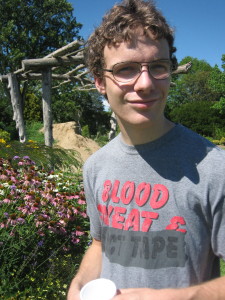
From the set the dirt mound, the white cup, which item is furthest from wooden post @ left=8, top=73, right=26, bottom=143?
the white cup

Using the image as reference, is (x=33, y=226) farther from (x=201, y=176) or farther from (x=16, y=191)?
(x=201, y=176)

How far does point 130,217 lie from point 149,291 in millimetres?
284

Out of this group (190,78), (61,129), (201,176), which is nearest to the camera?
(201,176)

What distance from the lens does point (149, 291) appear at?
2.94 ft

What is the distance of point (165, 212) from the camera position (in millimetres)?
1047

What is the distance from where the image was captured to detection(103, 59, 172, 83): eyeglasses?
1.12 m

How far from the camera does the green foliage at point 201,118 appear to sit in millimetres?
28719

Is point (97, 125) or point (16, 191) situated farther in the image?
point (97, 125)

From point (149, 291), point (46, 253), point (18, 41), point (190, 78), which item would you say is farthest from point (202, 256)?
point (190, 78)

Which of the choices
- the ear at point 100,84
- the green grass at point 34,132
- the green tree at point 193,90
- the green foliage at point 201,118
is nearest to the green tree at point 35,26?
the green grass at point 34,132

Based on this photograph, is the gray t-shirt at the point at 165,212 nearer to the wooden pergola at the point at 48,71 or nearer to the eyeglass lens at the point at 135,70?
the eyeglass lens at the point at 135,70

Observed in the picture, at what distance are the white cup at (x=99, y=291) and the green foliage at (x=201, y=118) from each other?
27805 mm

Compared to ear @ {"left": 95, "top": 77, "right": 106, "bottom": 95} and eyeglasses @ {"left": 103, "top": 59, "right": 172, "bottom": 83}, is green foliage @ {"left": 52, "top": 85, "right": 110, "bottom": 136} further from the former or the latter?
eyeglasses @ {"left": 103, "top": 59, "right": 172, "bottom": 83}

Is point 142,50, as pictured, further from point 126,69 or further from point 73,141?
point 73,141
